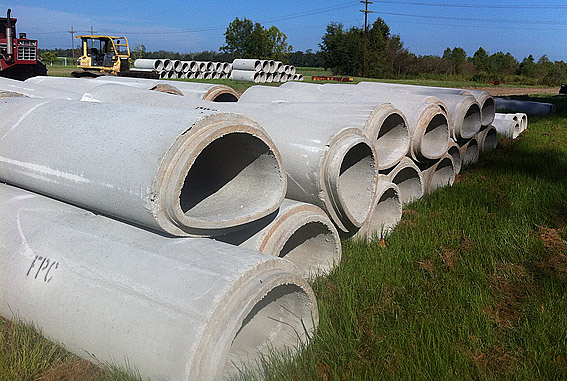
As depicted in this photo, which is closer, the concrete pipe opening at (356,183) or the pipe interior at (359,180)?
the concrete pipe opening at (356,183)

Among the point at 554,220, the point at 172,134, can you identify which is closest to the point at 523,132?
the point at 554,220

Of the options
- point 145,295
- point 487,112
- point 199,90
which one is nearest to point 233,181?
point 145,295

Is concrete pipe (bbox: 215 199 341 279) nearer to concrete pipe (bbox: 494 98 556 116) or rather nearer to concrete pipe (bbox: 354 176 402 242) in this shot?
concrete pipe (bbox: 354 176 402 242)

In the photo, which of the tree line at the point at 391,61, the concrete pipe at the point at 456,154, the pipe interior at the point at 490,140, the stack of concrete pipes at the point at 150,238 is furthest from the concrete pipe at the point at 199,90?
the tree line at the point at 391,61

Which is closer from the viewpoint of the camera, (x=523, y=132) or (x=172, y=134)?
(x=172, y=134)

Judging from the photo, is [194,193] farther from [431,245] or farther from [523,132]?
[523,132]

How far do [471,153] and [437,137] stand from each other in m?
1.84

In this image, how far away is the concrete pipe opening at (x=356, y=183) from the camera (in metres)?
3.05

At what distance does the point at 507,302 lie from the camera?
104 inches

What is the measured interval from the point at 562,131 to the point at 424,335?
9.04 meters

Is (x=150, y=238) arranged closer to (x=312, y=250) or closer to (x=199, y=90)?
(x=312, y=250)

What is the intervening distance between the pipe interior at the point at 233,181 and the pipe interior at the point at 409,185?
244 cm

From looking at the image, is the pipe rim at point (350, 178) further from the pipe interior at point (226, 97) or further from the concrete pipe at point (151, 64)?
the concrete pipe at point (151, 64)

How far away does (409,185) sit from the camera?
188 inches
